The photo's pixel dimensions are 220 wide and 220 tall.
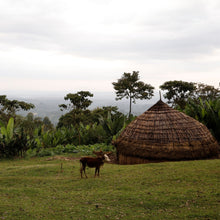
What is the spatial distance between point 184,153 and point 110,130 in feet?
19.6

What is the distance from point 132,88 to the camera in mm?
39812

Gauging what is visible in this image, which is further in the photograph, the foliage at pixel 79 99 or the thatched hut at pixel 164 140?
the foliage at pixel 79 99

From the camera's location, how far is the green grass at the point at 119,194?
4004 mm

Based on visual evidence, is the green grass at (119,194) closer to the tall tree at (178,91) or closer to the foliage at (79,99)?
the foliage at (79,99)

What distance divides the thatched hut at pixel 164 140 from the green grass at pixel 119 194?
154cm

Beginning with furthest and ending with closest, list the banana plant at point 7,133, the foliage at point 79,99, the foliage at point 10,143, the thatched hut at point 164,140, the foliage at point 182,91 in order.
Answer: the foliage at point 182,91
the foliage at point 79,99
the banana plant at point 7,133
the foliage at point 10,143
the thatched hut at point 164,140

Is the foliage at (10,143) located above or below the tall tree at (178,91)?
below

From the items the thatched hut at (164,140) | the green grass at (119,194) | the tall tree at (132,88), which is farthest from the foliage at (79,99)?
the green grass at (119,194)

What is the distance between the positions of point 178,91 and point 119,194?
37500mm

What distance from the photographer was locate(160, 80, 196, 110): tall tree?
3900cm

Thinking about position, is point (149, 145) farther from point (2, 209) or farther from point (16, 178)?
point (2, 209)

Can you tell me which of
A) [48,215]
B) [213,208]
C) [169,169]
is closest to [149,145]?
[169,169]

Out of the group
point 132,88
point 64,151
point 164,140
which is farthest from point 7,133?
point 132,88

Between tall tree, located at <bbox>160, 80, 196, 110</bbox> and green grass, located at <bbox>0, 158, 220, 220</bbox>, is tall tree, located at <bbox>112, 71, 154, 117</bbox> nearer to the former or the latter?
tall tree, located at <bbox>160, 80, 196, 110</bbox>
